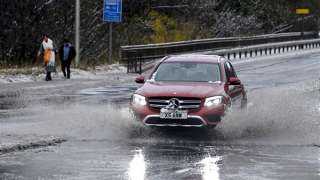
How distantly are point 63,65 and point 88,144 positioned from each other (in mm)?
17221

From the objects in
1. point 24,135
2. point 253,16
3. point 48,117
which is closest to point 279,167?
point 24,135

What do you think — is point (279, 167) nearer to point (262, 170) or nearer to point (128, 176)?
point (262, 170)

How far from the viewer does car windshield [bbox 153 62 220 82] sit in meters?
14.9

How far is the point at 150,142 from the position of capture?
1307 cm

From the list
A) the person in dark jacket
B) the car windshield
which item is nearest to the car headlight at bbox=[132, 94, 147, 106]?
the car windshield

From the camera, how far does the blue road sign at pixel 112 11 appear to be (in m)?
36.5

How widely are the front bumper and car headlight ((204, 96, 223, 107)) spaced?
0.22 feet

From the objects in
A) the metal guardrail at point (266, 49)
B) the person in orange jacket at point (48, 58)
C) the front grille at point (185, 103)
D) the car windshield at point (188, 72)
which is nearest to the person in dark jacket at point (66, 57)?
the person in orange jacket at point (48, 58)

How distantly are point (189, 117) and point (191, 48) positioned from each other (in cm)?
3119

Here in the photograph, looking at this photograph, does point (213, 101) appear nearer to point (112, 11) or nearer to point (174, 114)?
point (174, 114)

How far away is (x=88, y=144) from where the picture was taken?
41.7ft

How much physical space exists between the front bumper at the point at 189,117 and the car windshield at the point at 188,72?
3.70 feet

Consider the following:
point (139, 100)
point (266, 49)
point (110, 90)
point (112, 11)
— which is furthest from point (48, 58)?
point (266, 49)

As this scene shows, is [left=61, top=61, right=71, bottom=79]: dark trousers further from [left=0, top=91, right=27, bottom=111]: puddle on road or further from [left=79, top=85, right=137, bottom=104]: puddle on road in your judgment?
[left=0, top=91, right=27, bottom=111]: puddle on road
